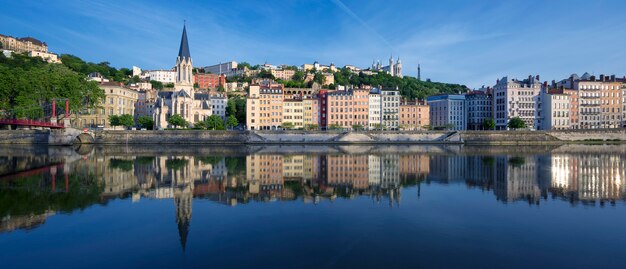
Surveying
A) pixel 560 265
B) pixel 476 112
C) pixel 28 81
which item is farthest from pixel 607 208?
pixel 476 112

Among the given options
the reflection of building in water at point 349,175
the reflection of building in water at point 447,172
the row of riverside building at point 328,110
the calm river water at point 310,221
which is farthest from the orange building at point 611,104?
the reflection of building in water at point 349,175

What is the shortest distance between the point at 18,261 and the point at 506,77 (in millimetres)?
90348

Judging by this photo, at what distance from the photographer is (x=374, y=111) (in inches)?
3433

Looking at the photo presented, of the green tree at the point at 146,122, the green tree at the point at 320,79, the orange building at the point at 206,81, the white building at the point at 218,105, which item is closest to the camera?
the green tree at the point at 146,122

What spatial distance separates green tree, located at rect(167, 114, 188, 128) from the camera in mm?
74312

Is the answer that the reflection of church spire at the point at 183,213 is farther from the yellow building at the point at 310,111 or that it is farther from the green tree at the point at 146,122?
the yellow building at the point at 310,111

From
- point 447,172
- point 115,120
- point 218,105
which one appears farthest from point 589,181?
Answer: point 218,105

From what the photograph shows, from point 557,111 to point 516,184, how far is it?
71.7 meters

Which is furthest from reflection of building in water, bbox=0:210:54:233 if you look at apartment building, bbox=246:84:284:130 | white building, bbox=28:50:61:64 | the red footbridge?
white building, bbox=28:50:61:64

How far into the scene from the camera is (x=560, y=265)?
9773 mm

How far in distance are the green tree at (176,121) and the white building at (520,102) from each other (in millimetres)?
62993

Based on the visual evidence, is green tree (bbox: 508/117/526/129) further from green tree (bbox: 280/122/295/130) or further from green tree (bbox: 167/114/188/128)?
green tree (bbox: 167/114/188/128)

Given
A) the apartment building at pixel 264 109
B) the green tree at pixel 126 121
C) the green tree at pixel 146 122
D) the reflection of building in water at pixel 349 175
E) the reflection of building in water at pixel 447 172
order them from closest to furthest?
the reflection of building in water at pixel 349 175, the reflection of building in water at pixel 447 172, the green tree at pixel 126 121, the green tree at pixel 146 122, the apartment building at pixel 264 109

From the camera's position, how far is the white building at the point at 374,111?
8650cm
